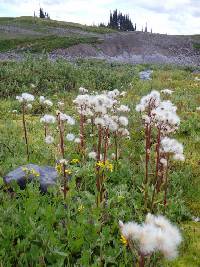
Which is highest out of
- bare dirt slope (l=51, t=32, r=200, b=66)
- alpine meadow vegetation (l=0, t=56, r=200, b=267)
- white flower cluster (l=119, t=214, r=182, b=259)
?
white flower cluster (l=119, t=214, r=182, b=259)

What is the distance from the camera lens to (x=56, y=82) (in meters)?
22.5

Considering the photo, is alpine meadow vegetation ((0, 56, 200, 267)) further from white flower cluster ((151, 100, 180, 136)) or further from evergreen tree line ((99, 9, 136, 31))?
evergreen tree line ((99, 9, 136, 31))

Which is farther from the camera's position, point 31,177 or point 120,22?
point 120,22

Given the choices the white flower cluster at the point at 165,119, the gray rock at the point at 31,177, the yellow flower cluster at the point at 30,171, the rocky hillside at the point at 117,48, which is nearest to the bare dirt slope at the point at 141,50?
the rocky hillside at the point at 117,48

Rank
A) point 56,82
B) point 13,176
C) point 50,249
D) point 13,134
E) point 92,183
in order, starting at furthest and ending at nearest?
point 56,82, point 13,134, point 92,183, point 13,176, point 50,249

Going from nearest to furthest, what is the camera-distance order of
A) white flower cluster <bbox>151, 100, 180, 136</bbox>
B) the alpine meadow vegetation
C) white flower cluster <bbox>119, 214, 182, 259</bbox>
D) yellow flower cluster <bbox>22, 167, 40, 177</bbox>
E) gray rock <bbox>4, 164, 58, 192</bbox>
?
white flower cluster <bbox>119, 214, 182, 259</bbox> → the alpine meadow vegetation → white flower cluster <bbox>151, 100, 180, 136</bbox> → yellow flower cluster <bbox>22, 167, 40, 177</bbox> → gray rock <bbox>4, 164, 58, 192</bbox>

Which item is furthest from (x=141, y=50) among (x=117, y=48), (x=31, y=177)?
(x=31, y=177)

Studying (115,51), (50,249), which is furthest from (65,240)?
(115,51)

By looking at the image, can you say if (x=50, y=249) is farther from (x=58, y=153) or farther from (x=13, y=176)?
(x=58, y=153)

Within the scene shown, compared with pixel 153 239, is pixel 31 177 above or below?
below

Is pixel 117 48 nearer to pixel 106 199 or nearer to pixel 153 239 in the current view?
pixel 106 199

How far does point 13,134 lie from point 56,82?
422 inches

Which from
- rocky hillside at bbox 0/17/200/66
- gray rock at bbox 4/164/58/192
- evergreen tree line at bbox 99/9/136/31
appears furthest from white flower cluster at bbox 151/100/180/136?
evergreen tree line at bbox 99/9/136/31

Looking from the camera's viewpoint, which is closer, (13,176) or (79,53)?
(13,176)
